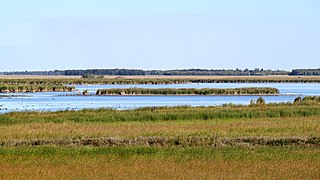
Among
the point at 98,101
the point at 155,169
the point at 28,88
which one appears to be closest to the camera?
the point at 155,169

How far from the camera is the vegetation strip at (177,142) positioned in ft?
81.0

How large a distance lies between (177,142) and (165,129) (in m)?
5.45

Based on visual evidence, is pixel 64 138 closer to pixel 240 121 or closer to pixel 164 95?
pixel 240 121

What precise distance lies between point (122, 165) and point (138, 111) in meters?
20.9

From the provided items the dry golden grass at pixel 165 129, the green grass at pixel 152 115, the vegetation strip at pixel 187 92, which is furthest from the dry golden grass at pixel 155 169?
the vegetation strip at pixel 187 92

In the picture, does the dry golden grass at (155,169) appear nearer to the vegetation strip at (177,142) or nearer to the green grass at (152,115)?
the vegetation strip at (177,142)

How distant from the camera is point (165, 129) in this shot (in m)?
30.6

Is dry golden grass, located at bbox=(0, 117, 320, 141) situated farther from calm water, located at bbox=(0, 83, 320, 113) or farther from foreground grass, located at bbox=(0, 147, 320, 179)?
calm water, located at bbox=(0, 83, 320, 113)

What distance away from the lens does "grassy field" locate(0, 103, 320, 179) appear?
1878 centimetres

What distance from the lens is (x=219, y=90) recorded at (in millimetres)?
84938

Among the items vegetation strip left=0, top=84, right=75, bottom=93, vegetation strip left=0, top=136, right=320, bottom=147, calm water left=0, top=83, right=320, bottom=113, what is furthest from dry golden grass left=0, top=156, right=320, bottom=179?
vegetation strip left=0, top=84, right=75, bottom=93

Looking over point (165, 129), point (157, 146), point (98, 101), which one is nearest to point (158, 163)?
point (157, 146)

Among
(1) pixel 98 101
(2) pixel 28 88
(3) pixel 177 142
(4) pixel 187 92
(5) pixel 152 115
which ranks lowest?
(2) pixel 28 88

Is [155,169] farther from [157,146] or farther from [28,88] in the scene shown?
[28,88]
